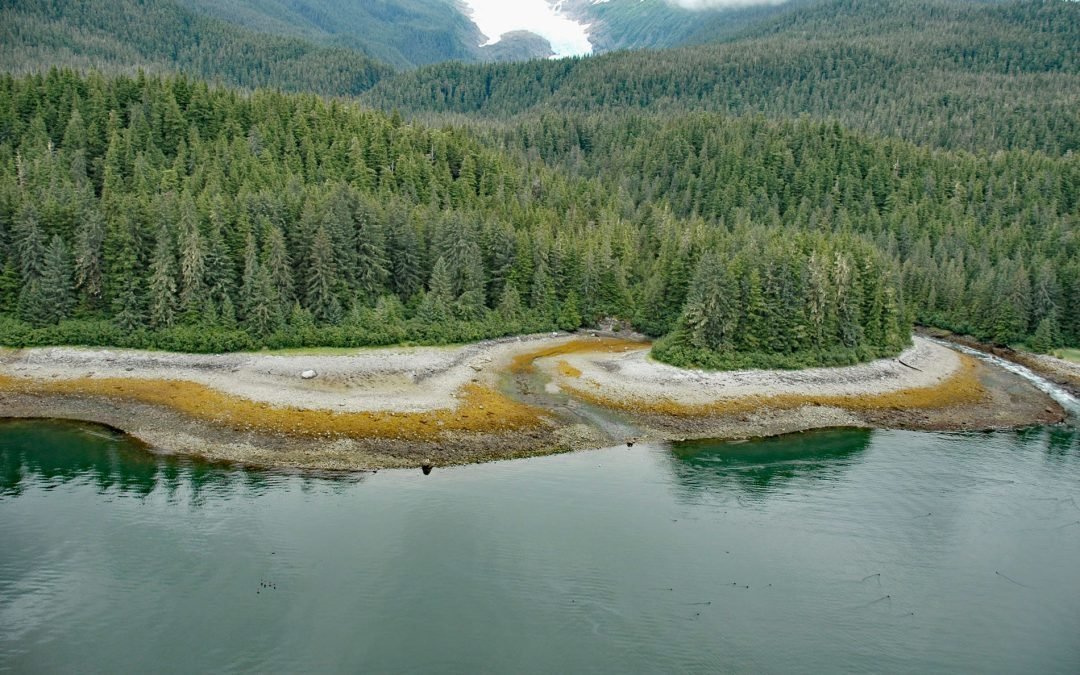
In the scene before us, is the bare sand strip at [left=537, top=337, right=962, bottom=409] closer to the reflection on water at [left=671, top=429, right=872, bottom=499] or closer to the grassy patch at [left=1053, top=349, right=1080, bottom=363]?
the reflection on water at [left=671, top=429, right=872, bottom=499]

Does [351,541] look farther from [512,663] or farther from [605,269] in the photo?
[605,269]

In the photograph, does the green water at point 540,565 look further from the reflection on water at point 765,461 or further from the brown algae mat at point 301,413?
the brown algae mat at point 301,413

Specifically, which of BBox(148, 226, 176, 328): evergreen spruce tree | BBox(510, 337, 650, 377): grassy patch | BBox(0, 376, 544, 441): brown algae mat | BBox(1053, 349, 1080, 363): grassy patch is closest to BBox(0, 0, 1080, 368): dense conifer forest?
BBox(148, 226, 176, 328): evergreen spruce tree

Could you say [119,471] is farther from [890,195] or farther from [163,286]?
[890,195]

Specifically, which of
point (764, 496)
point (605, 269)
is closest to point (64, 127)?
point (605, 269)

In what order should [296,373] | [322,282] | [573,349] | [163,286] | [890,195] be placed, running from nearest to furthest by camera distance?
1. [296,373]
2. [163,286]
3. [322,282]
4. [573,349]
5. [890,195]

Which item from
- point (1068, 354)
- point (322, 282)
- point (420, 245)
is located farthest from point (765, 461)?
point (1068, 354)
